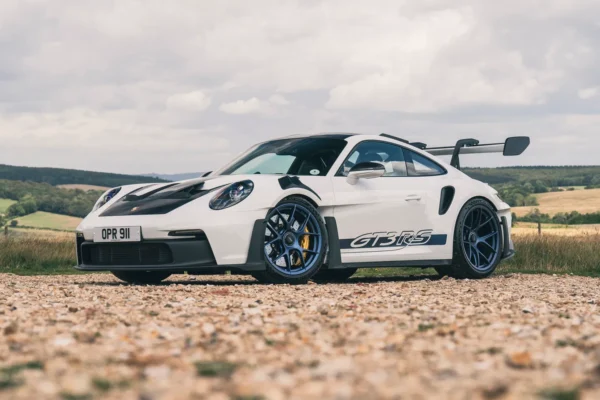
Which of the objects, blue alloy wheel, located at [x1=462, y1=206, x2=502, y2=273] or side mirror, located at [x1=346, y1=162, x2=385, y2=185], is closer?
side mirror, located at [x1=346, y1=162, x2=385, y2=185]

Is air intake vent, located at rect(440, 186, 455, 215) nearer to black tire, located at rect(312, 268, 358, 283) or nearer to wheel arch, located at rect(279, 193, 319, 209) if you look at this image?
black tire, located at rect(312, 268, 358, 283)

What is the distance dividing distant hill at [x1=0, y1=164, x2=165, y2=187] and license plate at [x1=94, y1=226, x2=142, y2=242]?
7672 cm

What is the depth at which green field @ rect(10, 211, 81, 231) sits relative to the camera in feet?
173

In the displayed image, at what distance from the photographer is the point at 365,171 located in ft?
30.4

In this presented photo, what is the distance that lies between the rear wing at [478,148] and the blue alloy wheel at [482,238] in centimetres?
112

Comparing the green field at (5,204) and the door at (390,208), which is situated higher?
the door at (390,208)

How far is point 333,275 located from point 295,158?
2101 mm

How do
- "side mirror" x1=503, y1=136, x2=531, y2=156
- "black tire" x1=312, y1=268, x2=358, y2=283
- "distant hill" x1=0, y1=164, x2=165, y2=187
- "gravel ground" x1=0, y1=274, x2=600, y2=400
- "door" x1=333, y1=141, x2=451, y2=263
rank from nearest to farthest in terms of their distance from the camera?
"gravel ground" x1=0, y1=274, x2=600, y2=400 → "door" x1=333, y1=141, x2=451, y2=263 → "black tire" x1=312, y1=268, x2=358, y2=283 → "side mirror" x1=503, y1=136, x2=531, y2=156 → "distant hill" x1=0, y1=164, x2=165, y2=187

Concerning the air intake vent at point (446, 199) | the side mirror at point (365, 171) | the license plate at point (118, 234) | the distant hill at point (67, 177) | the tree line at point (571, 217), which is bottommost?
the tree line at point (571, 217)

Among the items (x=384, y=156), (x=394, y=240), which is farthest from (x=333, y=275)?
(x=384, y=156)

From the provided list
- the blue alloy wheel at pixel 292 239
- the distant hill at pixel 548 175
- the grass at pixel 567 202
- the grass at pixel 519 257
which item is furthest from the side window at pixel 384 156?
the distant hill at pixel 548 175

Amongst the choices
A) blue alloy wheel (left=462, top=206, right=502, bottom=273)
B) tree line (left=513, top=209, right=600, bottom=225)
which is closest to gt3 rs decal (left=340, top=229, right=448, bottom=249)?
blue alloy wheel (left=462, top=206, right=502, bottom=273)

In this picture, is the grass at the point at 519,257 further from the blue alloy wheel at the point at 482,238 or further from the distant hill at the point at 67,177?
the distant hill at the point at 67,177

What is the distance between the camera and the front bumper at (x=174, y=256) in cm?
845
